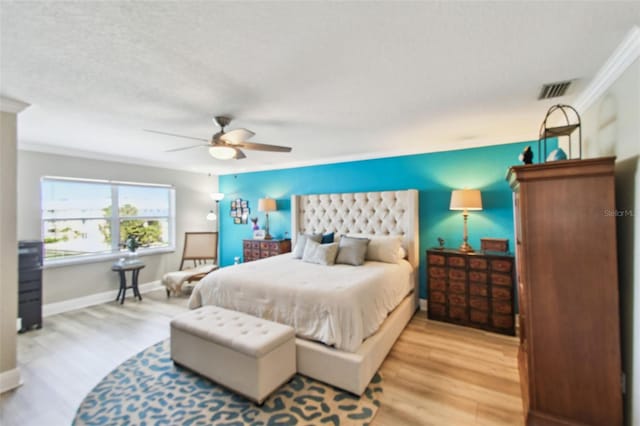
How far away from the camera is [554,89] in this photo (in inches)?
84.3

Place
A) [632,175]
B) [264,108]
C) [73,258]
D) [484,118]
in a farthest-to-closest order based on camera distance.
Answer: [73,258]
[484,118]
[264,108]
[632,175]

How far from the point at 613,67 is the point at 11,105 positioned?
15.0 feet

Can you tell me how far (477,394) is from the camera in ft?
7.00

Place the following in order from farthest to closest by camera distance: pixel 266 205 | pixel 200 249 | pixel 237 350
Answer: pixel 200 249, pixel 266 205, pixel 237 350

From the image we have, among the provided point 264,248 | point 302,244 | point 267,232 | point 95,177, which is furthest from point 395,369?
point 95,177

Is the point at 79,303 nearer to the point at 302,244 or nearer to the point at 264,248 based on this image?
the point at 264,248

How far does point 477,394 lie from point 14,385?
3.84 meters

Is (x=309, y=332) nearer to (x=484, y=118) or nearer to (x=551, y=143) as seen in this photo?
(x=484, y=118)

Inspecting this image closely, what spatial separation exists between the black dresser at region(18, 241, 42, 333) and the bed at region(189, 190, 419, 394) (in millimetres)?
2186

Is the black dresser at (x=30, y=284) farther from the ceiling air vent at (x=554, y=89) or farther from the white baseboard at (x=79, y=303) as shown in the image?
the ceiling air vent at (x=554, y=89)

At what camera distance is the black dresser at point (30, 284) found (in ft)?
10.7

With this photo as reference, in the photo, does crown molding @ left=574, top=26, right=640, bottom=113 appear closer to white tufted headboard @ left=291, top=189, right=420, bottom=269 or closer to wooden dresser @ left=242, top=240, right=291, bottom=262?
white tufted headboard @ left=291, top=189, right=420, bottom=269

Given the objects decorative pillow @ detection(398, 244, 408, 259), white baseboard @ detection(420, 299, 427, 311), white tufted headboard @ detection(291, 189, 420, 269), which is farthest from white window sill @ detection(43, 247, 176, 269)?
white baseboard @ detection(420, 299, 427, 311)

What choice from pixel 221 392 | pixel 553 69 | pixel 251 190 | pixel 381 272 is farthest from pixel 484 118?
pixel 251 190
